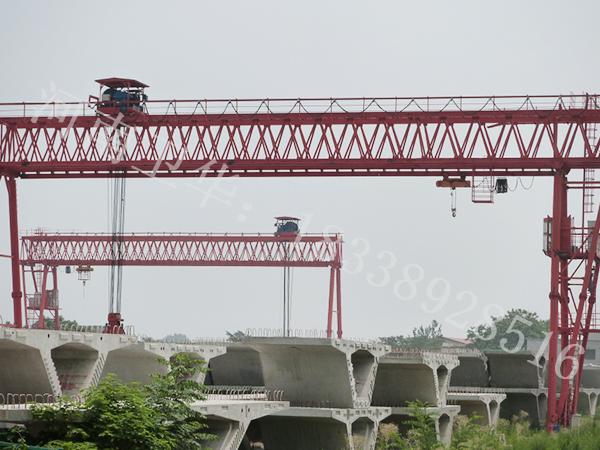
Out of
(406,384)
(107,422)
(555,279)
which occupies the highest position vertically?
(555,279)

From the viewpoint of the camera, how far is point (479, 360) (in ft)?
313

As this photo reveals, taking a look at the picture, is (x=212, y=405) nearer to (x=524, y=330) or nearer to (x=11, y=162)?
(x=11, y=162)

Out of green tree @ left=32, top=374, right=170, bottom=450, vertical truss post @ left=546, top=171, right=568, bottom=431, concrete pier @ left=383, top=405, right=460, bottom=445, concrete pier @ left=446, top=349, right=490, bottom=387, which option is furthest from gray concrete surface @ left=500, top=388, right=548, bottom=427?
green tree @ left=32, top=374, right=170, bottom=450

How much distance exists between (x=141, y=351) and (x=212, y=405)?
219 inches

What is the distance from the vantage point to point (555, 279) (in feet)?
199

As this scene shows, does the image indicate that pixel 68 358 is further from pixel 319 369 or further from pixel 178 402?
pixel 319 369

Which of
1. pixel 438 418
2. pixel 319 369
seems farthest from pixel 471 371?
pixel 319 369

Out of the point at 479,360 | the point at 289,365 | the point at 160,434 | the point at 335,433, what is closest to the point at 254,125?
the point at 289,365

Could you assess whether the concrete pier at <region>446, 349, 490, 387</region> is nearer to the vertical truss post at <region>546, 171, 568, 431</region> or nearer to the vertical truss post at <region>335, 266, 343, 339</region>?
the vertical truss post at <region>335, 266, 343, 339</region>

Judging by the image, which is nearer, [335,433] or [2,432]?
[2,432]

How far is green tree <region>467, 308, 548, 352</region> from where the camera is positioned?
597ft

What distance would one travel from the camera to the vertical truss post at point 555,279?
5984 cm

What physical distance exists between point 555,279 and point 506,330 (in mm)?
121244

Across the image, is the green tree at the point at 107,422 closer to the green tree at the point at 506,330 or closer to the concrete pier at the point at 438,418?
the concrete pier at the point at 438,418
